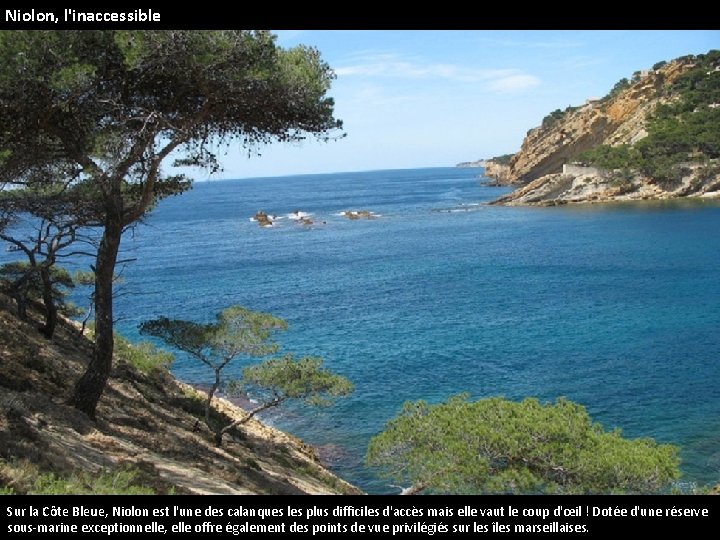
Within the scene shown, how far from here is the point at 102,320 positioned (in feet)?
39.4

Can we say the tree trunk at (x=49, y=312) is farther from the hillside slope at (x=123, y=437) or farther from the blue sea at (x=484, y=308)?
the blue sea at (x=484, y=308)

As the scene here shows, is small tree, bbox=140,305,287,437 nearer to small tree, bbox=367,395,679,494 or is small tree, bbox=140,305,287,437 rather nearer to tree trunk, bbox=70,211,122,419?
tree trunk, bbox=70,211,122,419

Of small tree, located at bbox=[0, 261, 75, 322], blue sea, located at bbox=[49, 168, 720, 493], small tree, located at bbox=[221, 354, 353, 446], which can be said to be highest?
small tree, located at bbox=[0, 261, 75, 322]

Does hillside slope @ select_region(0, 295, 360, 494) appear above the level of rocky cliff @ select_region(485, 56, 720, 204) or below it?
below

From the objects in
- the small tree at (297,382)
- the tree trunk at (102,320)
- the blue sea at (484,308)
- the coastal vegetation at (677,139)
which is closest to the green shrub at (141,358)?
the blue sea at (484,308)

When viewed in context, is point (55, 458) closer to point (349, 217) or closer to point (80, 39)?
point (80, 39)

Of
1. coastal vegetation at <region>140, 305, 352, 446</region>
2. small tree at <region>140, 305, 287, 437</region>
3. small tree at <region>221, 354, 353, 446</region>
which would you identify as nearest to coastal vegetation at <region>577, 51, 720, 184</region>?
small tree at <region>221, 354, 353, 446</region>

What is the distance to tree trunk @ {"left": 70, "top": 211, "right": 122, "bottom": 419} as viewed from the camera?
11781mm

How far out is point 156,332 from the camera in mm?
15578

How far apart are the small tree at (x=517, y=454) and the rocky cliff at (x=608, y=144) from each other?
88.6 m

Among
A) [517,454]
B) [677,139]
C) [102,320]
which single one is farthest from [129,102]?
[677,139]

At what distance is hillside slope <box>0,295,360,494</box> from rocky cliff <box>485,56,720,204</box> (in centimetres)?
8649
